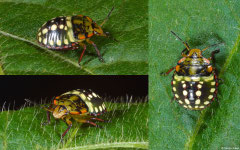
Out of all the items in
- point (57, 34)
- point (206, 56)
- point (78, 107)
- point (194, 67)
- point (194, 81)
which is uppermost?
point (57, 34)

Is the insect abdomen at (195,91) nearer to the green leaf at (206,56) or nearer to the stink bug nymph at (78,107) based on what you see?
the green leaf at (206,56)

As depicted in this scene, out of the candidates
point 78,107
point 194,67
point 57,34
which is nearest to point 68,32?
point 57,34

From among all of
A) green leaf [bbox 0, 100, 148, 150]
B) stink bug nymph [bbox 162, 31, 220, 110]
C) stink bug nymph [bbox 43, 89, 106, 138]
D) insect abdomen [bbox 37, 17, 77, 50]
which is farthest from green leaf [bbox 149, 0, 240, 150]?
insect abdomen [bbox 37, 17, 77, 50]

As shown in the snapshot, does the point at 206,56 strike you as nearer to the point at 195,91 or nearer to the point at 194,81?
the point at 194,81

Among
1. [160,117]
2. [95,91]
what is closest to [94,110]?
[95,91]

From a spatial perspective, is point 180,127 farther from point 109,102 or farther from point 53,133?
point 53,133

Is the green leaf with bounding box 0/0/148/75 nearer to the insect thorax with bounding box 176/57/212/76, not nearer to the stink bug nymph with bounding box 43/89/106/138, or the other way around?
the stink bug nymph with bounding box 43/89/106/138

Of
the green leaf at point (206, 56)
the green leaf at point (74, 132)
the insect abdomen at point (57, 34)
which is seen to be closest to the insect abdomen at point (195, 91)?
the green leaf at point (206, 56)
